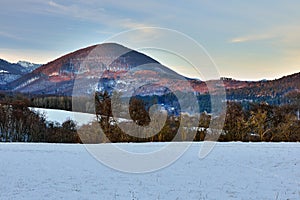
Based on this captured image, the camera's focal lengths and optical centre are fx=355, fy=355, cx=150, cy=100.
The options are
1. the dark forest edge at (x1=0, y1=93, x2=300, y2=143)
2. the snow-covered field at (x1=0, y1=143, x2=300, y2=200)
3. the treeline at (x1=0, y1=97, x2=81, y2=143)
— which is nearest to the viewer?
the snow-covered field at (x1=0, y1=143, x2=300, y2=200)

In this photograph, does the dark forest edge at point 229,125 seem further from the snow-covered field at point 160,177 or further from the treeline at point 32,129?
the snow-covered field at point 160,177

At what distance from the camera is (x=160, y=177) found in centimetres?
1599

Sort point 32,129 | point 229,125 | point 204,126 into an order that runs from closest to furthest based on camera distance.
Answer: point 229,125
point 204,126
point 32,129

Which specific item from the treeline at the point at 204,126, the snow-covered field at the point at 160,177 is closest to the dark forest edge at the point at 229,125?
the treeline at the point at 204,126

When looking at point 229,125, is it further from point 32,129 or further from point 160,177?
point 32,129

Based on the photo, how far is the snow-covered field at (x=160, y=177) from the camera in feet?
42.0

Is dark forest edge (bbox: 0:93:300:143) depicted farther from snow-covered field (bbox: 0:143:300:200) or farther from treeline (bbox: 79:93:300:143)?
snow-covered field (bbox: 0:143:300:200)

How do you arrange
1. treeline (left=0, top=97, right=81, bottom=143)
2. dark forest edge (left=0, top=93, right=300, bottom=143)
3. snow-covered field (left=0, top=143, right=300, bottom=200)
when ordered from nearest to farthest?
snow-covered field (left=0, top=143, right=300, bottom=200)
dark forest edge (left=0, top=93, right=300, bottom=143)
treeline (left=0, top=97, right=81, bottom=143)

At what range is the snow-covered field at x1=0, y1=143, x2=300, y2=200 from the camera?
12794mm

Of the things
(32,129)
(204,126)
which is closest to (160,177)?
(204,126)

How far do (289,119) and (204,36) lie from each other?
14889 millimetres

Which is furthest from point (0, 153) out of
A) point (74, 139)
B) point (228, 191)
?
point (74, 139)

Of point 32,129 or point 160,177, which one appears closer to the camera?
point 160,177

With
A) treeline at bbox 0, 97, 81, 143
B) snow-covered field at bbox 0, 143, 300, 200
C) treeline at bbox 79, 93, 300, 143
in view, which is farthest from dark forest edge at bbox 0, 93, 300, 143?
snow-covered field at bbox 0, 143, 300, 200
